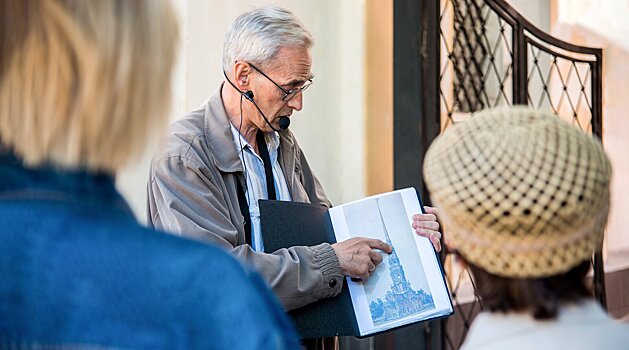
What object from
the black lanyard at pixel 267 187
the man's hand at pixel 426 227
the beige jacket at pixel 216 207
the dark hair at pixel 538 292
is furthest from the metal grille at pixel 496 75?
the dark hair at pixel 538 292

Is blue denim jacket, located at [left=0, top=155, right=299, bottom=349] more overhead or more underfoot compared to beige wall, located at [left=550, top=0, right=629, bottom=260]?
more overhead

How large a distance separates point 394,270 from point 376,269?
0.17 feet

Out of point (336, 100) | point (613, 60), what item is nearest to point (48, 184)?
point (336, 100)

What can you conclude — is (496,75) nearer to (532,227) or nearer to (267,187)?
(267,187)

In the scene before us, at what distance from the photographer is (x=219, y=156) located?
2.78m

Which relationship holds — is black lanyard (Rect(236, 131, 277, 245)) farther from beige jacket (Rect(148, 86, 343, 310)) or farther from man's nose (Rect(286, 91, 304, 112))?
man's nose (Rect(286, 91, 304, 112))

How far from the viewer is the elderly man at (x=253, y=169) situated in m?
2.65

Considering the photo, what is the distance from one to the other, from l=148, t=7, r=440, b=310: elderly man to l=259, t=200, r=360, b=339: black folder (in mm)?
44

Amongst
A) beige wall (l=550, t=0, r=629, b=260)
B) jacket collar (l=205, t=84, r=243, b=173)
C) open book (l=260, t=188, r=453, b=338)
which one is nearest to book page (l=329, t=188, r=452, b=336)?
open book (l=260, t=188, r=453, b=338)

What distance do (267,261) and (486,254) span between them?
1230 mm

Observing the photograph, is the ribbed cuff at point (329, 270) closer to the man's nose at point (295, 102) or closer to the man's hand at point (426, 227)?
the man's hand at point (426, 227)

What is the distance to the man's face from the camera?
2.91 m

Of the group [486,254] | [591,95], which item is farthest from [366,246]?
[591,95]

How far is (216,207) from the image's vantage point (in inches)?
105
